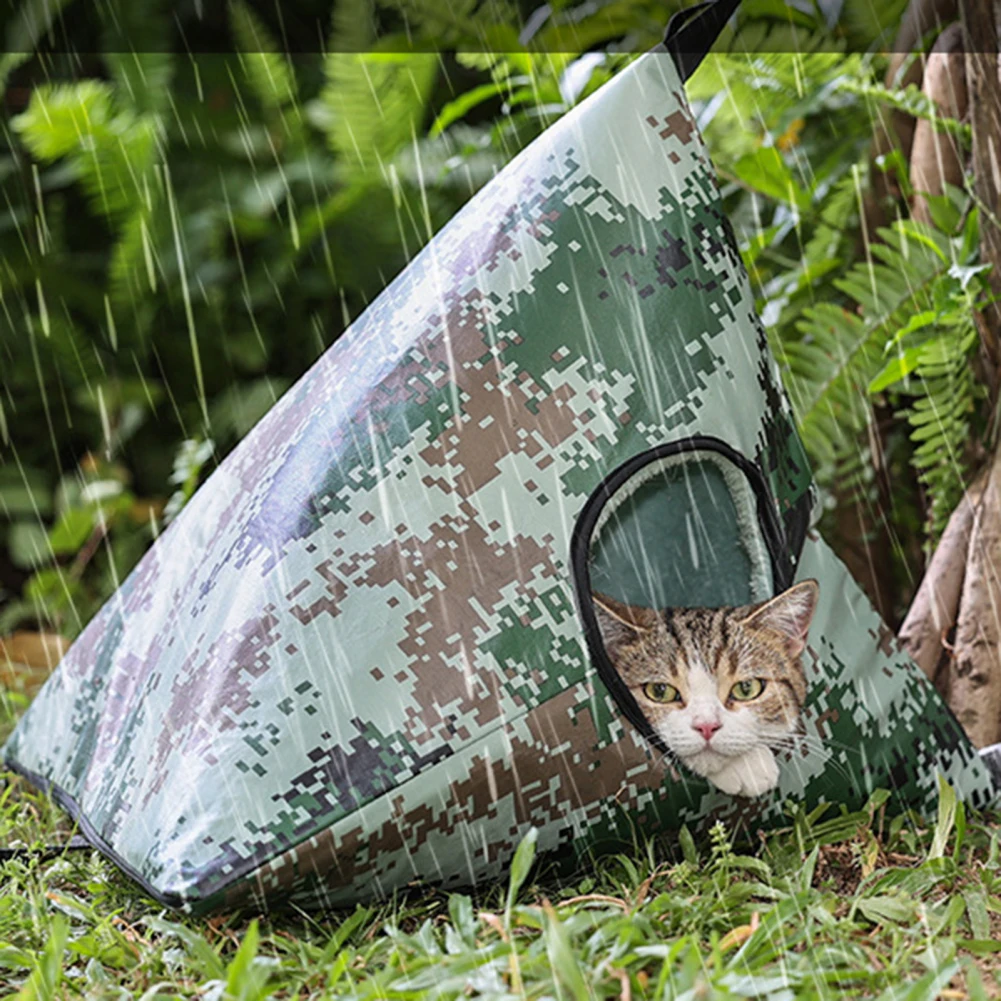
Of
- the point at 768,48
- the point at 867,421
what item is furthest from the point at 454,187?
the point at 867,421

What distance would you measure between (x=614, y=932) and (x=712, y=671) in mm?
331

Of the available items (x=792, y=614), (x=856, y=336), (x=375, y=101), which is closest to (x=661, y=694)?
(x=792, y=614)

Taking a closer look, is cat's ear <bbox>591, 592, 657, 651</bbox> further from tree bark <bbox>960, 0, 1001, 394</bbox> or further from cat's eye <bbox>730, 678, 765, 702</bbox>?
tree bark <bbox>960, 0, 1001, 394</bbox>

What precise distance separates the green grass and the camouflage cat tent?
0.05 m

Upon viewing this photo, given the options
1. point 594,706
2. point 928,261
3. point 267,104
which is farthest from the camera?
point 267,104

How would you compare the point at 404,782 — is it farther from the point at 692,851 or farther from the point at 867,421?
the point at 867,421

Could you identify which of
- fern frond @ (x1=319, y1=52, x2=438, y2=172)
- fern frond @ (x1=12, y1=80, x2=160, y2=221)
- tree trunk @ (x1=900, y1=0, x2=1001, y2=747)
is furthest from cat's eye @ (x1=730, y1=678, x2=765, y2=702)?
fern frond @ (x1=12, y1=80, x2=160, y2=221)

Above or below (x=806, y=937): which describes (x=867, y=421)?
above

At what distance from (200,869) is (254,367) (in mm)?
2831

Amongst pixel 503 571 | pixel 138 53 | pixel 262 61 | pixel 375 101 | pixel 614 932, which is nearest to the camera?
pixel 614 932

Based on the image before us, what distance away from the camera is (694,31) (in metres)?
1.44

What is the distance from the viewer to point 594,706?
1335 millimetres

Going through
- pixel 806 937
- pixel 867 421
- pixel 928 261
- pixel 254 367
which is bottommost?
pixel 806 937

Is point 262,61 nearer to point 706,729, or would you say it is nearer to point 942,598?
point 942,598
